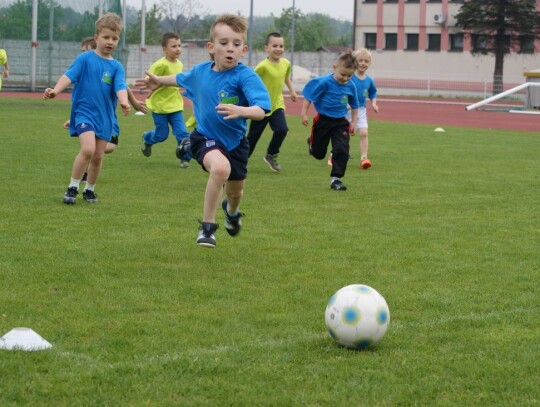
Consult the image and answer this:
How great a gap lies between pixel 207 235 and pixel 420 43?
192 ft

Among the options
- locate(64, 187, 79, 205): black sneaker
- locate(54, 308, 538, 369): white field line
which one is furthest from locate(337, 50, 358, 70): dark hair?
locate(54, 308, 538, 369): white field line

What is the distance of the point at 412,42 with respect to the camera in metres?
64.9

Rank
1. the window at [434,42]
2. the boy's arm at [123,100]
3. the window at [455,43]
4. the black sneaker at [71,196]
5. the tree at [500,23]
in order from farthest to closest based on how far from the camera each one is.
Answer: the window at [434,42]
the window at [455,43]
the tree at [500,23]
the black sneaker at [71,196]
the boy's arm at [123,100]

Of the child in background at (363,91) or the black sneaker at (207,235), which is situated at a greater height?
the child in background at (363,91)

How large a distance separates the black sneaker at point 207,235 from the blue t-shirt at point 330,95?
528 centimetres

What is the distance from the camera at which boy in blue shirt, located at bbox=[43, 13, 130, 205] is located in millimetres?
9953

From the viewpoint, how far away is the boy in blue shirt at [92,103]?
9.95 m

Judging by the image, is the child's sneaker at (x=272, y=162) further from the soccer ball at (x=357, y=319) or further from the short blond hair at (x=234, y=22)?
the soccer ball at (x=357, y=319)

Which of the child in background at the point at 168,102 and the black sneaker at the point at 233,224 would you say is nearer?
the black sneaker at the point at 233,224

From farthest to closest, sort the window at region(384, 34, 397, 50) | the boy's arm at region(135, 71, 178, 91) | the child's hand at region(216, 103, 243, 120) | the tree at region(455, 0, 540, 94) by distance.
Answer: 1. the window at region(384, 34, 397, 50)
2. the tree at region(455, 0, 540, 94)
3. the boy's arm at region(135, 71, 178, 91)
4. the child's hand at region(216, 103, 243, 120)

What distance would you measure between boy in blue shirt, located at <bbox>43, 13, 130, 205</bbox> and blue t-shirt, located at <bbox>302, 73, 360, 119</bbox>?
3.02 meters

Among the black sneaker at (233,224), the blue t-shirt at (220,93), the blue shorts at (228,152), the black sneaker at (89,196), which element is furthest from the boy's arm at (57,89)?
the black sneaker at (233,224)

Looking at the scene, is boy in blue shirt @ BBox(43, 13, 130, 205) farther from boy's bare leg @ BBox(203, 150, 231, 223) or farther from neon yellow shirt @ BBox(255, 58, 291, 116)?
neon yellow shirt @ BBox(255, 58, 291, 116)

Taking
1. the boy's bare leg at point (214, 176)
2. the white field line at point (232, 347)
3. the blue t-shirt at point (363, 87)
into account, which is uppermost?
the blue t-shirt at point (363, 87)
